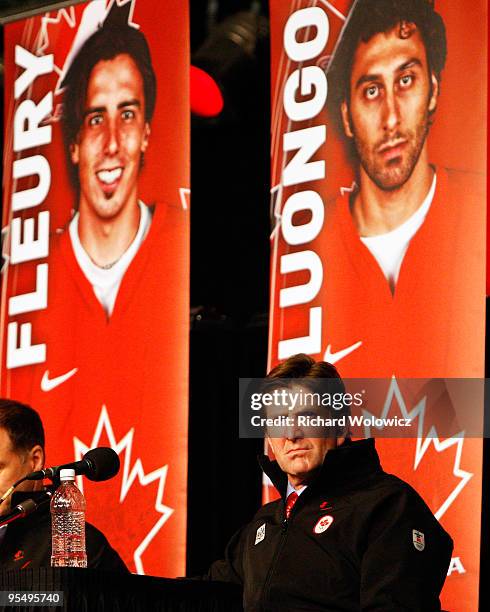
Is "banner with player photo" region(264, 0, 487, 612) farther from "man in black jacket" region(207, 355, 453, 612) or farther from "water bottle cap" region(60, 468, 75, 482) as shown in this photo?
"water bottle cap" region(60, 468, 75, 482)

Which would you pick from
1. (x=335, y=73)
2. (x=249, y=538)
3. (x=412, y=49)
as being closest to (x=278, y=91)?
(x=335, y=73)

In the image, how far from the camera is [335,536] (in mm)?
2832

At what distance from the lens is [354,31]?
13.3ft

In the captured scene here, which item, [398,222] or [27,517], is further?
[398,222]

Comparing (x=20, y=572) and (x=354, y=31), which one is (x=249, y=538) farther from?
(x=354, y=31)

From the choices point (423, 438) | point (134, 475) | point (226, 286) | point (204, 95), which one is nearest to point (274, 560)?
point (423, 438)

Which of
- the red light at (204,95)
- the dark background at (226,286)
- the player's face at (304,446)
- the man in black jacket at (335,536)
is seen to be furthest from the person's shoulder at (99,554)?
the red light at (204,95)

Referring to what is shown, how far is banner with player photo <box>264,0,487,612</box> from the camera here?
143 inches

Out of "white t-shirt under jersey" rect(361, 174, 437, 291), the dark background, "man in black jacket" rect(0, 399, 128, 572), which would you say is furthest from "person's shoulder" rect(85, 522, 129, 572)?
the dark background

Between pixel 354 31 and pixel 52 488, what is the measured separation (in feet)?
6.60

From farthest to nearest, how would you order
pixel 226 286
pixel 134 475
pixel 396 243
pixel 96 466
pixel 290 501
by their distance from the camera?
1. pixel 226 286
2. pixel 134 475
3. pixel 396 243
4. pixel 290 501
5. pixel 96 466

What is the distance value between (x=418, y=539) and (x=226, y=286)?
314 centimetres

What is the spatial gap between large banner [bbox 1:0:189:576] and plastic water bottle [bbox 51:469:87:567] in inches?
33.3

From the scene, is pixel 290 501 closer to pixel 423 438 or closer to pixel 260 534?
pixel 260 534
